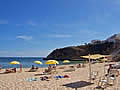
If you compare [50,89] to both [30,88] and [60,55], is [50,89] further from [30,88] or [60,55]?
[60,55]

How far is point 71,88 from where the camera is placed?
8547 mm

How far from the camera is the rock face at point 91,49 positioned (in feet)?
276

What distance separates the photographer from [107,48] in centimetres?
8562

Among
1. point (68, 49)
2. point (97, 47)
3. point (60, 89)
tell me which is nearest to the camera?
point (60, 89)

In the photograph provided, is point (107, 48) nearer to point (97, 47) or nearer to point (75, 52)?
point (97, 47)

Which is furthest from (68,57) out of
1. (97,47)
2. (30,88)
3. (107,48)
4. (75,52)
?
(30,88)

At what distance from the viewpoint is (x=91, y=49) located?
9462 centimetres

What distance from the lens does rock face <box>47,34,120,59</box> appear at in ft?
276

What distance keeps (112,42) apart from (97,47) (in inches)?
368

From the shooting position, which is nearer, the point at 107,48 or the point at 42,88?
the point at 42,88

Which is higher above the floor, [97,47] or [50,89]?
[97,47]

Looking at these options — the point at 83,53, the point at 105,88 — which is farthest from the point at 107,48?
the point at 105,88

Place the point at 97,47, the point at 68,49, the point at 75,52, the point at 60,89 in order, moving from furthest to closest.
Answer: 1. the point at 68,49
2. the point at 75,52
3. the point at 97,47
4. the point at 60,89

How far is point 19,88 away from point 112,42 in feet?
279
